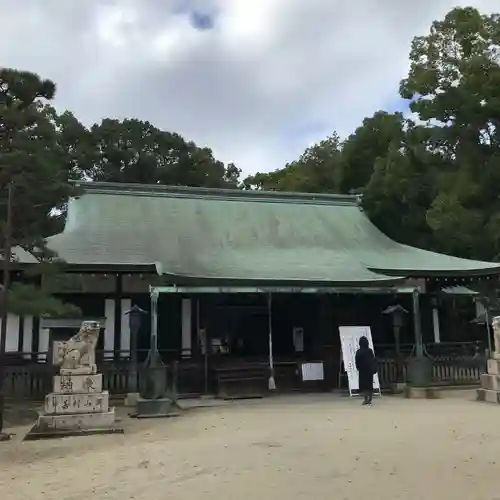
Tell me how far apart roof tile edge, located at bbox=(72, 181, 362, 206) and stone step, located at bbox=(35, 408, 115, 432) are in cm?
1057

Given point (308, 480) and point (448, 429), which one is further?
point (448, 429)

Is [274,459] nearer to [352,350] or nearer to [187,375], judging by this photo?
[352,350]

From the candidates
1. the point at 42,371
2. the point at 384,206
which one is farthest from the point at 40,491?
the point at 384,206

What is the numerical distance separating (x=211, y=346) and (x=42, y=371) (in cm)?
434

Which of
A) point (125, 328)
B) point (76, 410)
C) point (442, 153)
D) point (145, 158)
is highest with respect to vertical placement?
point (145, 158)

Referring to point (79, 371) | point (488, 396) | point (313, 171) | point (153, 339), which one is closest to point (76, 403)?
point (79, 371)

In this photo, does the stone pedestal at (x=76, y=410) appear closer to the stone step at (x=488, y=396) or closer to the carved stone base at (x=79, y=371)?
the carved stone base at (x=79, y=371)

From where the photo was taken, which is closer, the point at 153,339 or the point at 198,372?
the point at 153,339

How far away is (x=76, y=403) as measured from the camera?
905 centimetres

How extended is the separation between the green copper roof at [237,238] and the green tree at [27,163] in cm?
346

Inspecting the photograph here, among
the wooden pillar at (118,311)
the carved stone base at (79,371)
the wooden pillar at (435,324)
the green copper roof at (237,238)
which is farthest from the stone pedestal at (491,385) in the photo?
the wooden pillar at (118,311)

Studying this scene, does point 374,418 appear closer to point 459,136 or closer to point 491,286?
point 491,286

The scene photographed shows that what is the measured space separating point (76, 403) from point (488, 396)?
7.99m

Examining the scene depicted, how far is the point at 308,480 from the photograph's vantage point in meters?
5.62
